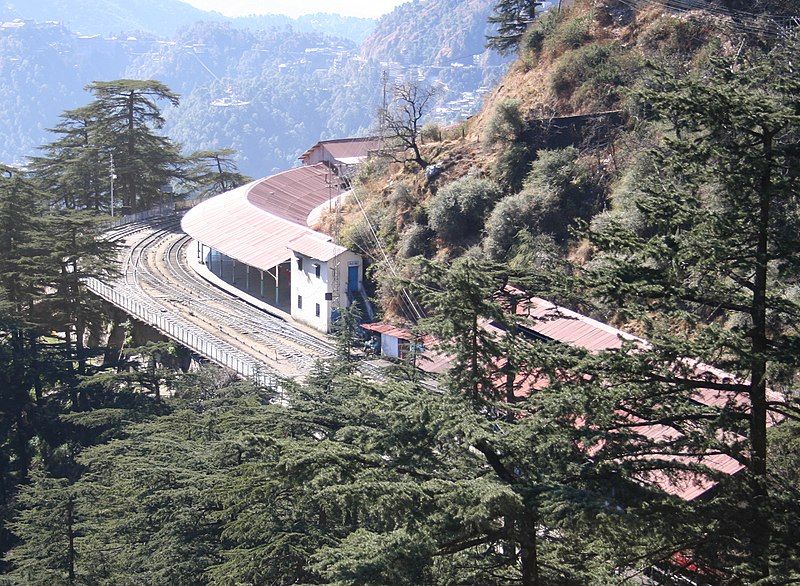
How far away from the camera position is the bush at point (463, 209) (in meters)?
33.1

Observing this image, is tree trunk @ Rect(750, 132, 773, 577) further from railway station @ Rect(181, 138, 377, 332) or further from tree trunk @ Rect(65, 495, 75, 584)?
railway station @ Rect(181, 138, 377, 332)

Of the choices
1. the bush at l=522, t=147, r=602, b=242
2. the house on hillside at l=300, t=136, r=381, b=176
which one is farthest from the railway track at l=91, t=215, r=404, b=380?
the house on hillside at l=300, t=136, r=381, b=176

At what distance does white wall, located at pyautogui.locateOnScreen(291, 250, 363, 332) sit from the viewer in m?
34.6

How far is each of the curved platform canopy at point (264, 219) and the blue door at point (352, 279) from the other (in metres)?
1.09

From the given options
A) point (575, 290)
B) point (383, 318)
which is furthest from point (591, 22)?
point (575, 290)

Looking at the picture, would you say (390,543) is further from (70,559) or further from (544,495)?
(70,559)

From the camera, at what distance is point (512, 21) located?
44594 mm

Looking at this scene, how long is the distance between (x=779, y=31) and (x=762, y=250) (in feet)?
74.6

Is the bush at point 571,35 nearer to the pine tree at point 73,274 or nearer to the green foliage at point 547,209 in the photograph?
the green foliage at point 547,209

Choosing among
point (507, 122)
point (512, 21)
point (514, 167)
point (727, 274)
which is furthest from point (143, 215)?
point (727, 274)

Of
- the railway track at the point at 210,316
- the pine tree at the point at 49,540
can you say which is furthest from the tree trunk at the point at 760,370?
the railway track at the point at 210,316

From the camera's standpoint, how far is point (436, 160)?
38.6 m

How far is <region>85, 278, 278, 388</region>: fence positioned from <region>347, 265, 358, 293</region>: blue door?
612 centimetres

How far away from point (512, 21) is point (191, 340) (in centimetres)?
2320
